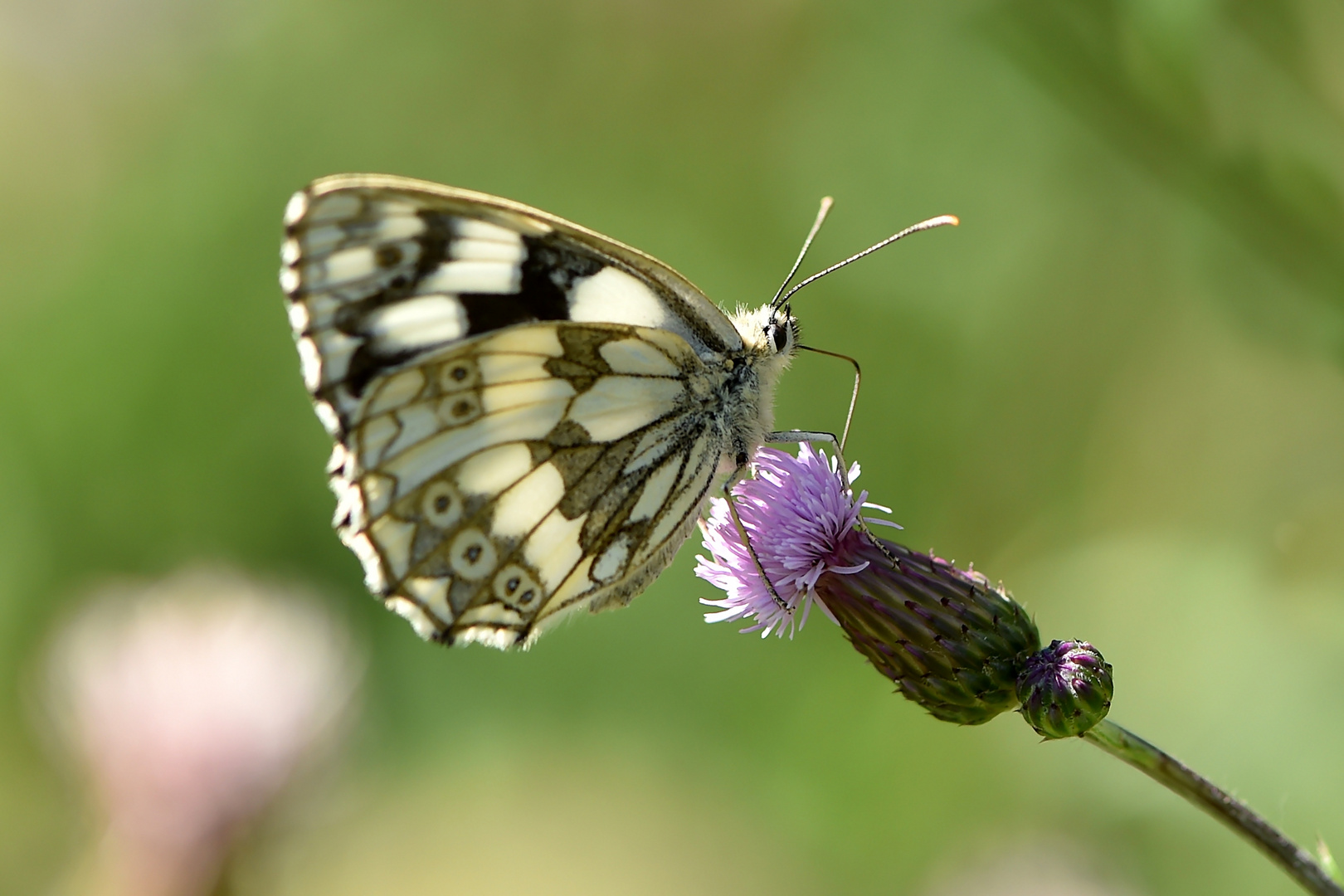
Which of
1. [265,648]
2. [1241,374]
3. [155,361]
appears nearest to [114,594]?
[265,648]

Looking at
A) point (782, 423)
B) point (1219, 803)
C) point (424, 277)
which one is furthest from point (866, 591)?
point (782, 423)

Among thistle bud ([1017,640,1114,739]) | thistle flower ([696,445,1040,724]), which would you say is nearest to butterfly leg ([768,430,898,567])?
thistle flower ([696,445,1040,724])

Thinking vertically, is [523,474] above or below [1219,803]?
below

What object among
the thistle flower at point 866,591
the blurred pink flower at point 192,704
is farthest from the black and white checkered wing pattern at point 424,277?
the blurred pink flower at point 192,704

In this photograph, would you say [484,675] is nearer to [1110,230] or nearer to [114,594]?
[114,594]

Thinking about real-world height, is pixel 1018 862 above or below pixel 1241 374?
below

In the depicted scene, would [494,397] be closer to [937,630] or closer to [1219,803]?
[937,630]

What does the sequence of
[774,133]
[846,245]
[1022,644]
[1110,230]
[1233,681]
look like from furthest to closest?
[774,133], [846,245], [1110,230], [1233,681], [1022,644]
